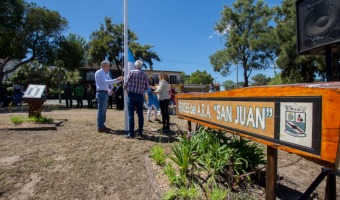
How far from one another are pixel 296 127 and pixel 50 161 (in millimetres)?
3677

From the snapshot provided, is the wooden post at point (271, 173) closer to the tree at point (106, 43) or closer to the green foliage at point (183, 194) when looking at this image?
the green foliage at point (183, 194)

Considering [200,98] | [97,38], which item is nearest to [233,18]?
[97,38]

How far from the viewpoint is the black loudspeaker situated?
16.4 feet

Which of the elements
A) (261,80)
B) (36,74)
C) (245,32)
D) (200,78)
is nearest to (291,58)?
(245,32)

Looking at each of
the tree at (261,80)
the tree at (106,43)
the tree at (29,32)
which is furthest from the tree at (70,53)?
the tree at (261,80)

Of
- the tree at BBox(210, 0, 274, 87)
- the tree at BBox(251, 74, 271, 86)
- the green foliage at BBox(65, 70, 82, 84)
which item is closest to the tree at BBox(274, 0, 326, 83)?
the tree at BBox(210, 0, 274, 87)

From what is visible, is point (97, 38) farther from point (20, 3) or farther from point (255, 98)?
point (255, 98)

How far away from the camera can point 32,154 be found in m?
4.70

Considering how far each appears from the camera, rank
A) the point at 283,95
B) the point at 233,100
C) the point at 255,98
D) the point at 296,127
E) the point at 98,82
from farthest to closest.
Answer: the point at 98,82 → the point at 233,100 → the point at 255,98 → the point at 283,95 → the point at 296,127

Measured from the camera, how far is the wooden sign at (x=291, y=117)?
64.7 inches

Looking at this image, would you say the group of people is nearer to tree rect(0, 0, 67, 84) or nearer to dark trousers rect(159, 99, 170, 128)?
dark trousers rect(159, 99, 170, 128)

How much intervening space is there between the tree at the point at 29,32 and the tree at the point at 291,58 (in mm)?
16189

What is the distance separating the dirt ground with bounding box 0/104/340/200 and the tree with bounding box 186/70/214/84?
87.4 meters

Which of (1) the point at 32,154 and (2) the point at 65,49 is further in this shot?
(2) the point at 65,49
